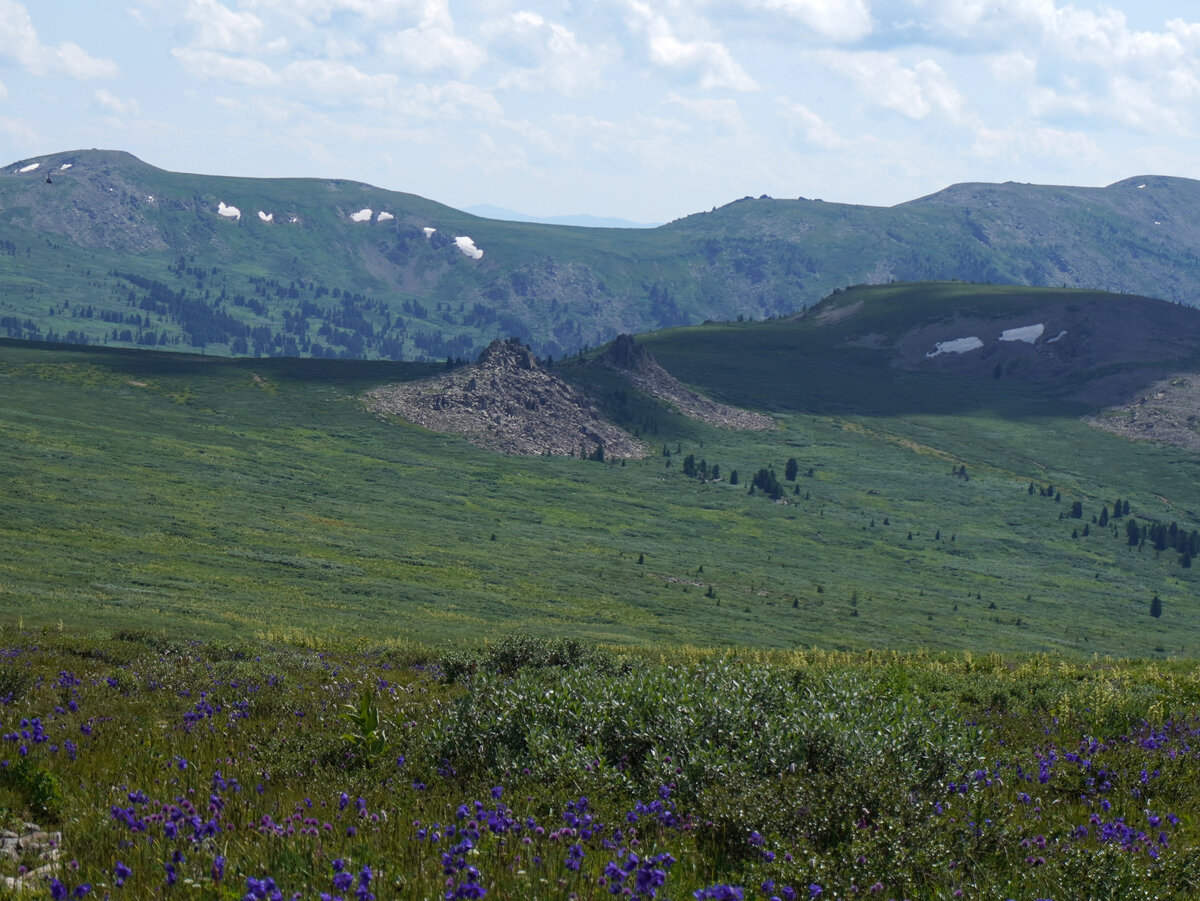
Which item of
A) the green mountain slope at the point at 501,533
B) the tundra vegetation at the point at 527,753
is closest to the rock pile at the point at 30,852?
the tundra vegetation at the point at 527,753

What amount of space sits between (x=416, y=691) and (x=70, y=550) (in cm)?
6553

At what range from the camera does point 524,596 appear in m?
90.3

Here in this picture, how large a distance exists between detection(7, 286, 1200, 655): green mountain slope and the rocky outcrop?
5.69 meters

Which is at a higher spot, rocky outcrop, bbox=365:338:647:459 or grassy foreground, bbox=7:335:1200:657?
rocky outcrop, bbox=365:338:647:459

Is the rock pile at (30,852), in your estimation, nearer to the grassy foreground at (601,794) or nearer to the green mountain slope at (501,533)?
the grassy foreground at (601,794)

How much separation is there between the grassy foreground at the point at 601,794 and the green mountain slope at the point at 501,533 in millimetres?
30706

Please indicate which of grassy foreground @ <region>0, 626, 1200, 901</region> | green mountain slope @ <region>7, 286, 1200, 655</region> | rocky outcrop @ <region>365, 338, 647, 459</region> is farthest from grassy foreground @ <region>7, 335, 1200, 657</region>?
grassy foreground @ <region>0, 626, 1200, 901</region>

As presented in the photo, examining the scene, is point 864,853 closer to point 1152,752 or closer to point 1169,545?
point 1152,752

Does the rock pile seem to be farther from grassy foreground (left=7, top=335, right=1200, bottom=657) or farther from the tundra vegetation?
grassy foreground (left=7, top=335, right=1200, bottom=657)

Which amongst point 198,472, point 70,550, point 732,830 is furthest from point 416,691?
→ point 198,472

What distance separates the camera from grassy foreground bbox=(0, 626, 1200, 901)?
8.29 meters

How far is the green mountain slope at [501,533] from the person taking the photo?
75188 mm

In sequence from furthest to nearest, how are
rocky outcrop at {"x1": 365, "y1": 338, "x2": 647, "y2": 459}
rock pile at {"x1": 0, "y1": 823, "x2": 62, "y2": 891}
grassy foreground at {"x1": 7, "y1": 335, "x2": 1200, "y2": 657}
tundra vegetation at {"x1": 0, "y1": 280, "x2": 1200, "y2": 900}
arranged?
rocky outcrop at {"x1": 365, "y1": 338, "x2": 647, "y2": 459} < grassy foreground at {"x1": 7, "y1": 335, "x2": 1200, "y2": 657} < tundra vegetation at {"x1": 0, "y1": 280, "x2": 1200, "y2": 900} < rock pile at {"x1": 0, "y1": 823, "x2": 62, "y2": 891}

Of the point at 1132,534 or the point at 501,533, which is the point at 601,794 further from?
the point at 1132,534
